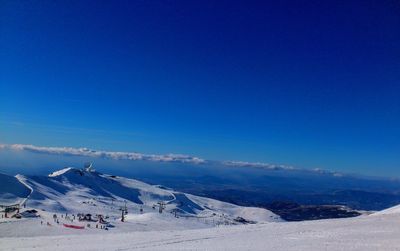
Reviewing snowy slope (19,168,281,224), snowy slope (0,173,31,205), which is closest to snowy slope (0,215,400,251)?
snowy slope (19,168,281,224)

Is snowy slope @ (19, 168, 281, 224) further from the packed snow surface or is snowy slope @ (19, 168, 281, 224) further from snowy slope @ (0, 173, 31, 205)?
snowy slope @ (0, 173, 31, 205)

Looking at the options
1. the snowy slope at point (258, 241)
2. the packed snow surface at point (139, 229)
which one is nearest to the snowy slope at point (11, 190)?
the packed snow surface at point (139, 229)

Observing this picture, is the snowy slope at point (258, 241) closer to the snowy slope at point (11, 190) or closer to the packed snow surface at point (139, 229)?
the packed snow surface at point (139, 229)

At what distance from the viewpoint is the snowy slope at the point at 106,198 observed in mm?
119062

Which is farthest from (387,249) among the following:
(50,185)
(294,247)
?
(50,185)

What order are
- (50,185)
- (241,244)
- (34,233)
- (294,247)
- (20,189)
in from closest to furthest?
(294,247) → (241,244) → (34,233) → (20,189) → (50,185)

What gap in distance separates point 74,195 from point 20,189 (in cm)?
2020

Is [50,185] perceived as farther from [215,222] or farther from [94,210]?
[215,222]

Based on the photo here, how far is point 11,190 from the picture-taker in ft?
406

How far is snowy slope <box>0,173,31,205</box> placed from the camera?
371 feet

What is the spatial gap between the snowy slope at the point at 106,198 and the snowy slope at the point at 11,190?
315cm

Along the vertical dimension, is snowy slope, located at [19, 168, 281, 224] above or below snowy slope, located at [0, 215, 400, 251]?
below

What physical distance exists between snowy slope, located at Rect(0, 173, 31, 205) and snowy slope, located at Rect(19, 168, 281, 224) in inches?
124

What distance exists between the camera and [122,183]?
18638 cm
